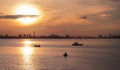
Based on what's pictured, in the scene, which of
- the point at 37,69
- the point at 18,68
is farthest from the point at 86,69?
the point at 18,68

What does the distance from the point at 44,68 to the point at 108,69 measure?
1438 cm

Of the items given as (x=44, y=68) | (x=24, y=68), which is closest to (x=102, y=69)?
(x=44, y=68)

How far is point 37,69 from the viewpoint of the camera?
229 feet

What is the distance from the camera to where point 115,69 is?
70562mm

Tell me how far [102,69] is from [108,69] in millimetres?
1338

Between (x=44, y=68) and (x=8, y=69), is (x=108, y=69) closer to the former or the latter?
(x=44, y=68)

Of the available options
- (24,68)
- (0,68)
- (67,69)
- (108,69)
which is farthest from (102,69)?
(0,68)

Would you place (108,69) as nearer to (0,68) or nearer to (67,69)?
(67,69)

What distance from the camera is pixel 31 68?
71.8 meters

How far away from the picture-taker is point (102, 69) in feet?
230

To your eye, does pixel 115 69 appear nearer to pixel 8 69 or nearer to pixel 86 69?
pixel 86 69

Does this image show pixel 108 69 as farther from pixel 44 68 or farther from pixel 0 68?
pixel 0 68

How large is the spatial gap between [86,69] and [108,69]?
16.4ft

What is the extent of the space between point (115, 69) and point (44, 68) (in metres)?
16.0
